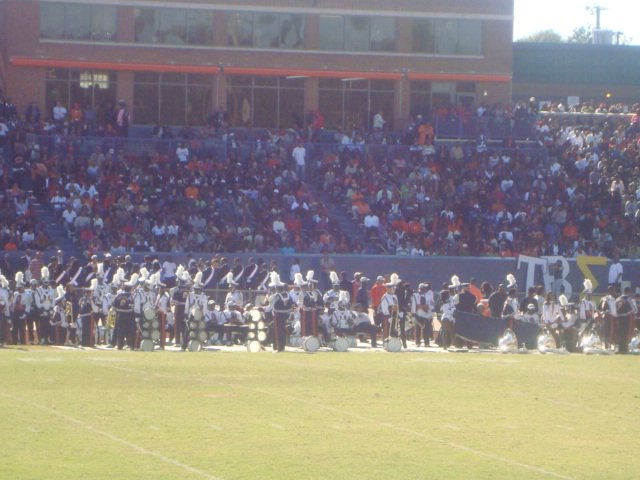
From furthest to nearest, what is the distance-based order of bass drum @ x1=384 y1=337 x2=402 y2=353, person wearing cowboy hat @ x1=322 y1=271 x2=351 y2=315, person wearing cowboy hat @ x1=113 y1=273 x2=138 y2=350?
person wearing cowboy hat @ x1=322 y1=271 x2=351 y2=315, bass drum @ x1=384 y1=337 x2=402 y2=353, person wearing cowboy hat @ x1=113 y1=273 x2=138 y2=350

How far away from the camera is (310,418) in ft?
55.5

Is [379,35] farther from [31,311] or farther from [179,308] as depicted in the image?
[31,311]

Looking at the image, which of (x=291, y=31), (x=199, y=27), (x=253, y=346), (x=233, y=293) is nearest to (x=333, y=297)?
(x=233, y=293)

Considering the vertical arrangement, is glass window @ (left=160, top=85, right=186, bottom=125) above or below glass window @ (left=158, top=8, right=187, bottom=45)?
below

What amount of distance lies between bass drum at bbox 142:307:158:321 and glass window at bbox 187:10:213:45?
22649 millimetres

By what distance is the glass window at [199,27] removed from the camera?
4794 cm

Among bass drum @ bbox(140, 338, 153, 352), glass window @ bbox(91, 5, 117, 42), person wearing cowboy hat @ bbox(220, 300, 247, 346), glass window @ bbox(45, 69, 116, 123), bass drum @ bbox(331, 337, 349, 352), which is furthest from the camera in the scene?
glass window @ bbox(91, 5, 117, 42)

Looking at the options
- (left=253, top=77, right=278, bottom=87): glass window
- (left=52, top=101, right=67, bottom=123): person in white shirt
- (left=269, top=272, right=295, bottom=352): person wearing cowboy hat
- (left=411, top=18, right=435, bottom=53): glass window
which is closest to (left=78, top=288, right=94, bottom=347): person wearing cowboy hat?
(left=269, top=272, right=295, bottom=352): person wearing cowboy hat

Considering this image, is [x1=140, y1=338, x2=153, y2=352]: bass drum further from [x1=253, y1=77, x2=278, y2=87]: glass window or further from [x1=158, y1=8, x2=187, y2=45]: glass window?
[x1=253, y1=77, x2=278, y2=87]: glass window

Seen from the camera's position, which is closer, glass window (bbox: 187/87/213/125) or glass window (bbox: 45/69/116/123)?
glass window (bbox: 45/69/116/123)

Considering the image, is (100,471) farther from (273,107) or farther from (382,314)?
(273,107)

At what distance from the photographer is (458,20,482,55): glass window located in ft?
165

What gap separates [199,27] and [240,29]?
4.84 ft

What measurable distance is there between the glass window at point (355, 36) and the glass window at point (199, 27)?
16.1 ft
